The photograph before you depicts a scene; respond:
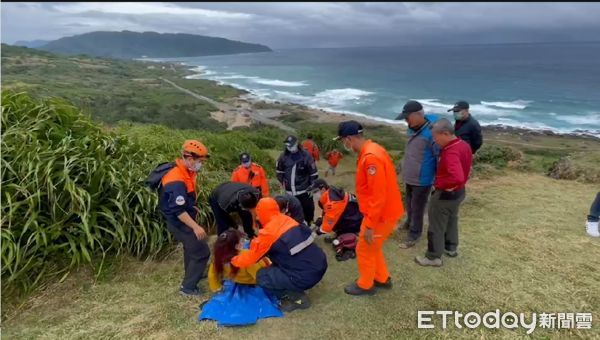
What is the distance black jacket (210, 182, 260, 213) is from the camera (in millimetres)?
4770

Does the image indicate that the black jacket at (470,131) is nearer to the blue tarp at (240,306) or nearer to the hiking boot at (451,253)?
the hiking boot at (451,253)

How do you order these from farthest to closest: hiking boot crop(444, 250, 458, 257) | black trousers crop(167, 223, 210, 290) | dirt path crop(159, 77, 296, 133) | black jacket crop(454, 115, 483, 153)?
1. dirt path crop(159, 77, 296, 133)
2. black jacket crop(454, 115, 483, 153)
3. hiking boot crop(444, 250, 458, 257)
4. black trousers crop(167, 223, 210, 290)

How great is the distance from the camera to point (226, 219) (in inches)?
208

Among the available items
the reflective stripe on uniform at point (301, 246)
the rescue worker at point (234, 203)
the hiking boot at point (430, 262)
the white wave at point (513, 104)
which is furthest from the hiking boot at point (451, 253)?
the white wave at point (513, 104)

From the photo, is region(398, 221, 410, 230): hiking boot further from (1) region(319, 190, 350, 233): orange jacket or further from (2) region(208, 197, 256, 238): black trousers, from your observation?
(2) region(208, 197, 256, 238): black trousers

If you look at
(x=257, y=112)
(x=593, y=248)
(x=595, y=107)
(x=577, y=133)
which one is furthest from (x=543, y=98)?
(x=593, y=248)

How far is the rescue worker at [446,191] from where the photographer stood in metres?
4.22

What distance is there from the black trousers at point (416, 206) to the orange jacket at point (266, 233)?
83.6 inches

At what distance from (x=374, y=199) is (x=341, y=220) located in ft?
5.60

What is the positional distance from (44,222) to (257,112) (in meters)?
47.5

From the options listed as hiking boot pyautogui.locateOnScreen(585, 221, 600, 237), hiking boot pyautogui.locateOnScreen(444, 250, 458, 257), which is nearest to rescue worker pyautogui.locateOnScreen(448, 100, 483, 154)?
hiking boot pyautogui.locateOnScreen(444, 250, 458, 257)

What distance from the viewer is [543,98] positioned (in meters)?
54.8

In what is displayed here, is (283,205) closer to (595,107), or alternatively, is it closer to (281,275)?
(281,275)

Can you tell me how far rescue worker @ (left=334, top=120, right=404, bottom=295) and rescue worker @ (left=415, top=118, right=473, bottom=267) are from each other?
0.74 metres
